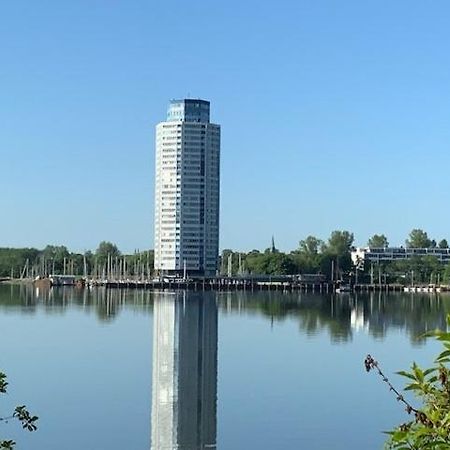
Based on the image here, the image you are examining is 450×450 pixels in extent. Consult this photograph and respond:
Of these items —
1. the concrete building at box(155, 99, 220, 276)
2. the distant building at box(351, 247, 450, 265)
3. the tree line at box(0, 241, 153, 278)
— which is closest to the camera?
the concrete building at box(155, 99, 220, 276)

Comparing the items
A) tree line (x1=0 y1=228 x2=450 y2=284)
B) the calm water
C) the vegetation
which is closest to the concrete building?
tree line (x1=0 y1=228 x2=450 y2=284)

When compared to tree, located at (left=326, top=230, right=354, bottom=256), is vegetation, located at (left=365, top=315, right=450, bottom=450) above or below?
below

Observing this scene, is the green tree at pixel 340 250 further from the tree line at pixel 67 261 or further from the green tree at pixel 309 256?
the tree line at pixel 67 261

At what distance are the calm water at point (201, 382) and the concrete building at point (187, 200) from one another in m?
75.8

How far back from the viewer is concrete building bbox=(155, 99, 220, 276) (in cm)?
13625

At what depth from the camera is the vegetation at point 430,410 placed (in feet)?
9.05

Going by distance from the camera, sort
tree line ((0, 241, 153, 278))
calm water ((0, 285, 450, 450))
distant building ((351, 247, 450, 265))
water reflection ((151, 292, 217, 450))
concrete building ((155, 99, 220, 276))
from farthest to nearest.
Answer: distant building ((351, 247, 450, 265)) < tree line ((0, 241, 153, 278)) < concrete building ((155, 99, 220, 276)) < calm water ((0, 285, 450, 450)) < water reflection ((151, 292, 217, 450))

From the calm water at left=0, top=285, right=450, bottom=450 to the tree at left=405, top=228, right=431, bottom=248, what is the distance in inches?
4907

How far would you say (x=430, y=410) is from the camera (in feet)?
9.71

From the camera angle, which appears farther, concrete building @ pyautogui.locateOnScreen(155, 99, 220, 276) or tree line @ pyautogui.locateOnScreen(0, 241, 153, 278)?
tree line @ pyautogui.locateOnScreen(0, 241, 153, 278)

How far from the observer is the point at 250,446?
68.5 feet

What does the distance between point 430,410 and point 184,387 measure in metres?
26.8

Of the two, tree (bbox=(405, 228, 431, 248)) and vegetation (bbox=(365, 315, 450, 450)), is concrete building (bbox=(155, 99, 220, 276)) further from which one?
vegetation (bbox=(365, 315, 450, 450))

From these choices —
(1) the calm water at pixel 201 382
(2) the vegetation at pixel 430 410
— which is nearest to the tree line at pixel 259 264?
(1) the calm water at pixel 201 382
